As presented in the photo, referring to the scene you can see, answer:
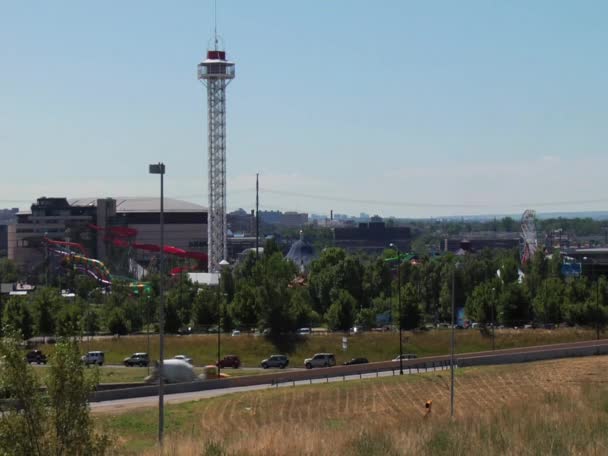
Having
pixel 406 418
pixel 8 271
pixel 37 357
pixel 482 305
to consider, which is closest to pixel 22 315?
pixel 37 357

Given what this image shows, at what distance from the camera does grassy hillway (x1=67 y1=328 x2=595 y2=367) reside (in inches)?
2901

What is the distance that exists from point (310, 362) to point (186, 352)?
421 inches

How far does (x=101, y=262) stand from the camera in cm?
13738

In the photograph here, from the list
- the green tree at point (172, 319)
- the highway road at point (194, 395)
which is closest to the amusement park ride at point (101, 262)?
the green tree at point (172, 319)

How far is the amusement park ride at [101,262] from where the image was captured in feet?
415

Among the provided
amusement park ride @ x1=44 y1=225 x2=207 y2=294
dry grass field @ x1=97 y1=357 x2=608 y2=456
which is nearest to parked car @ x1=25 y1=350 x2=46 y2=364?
dry grass field @ x1=97 y1=357 x2=608 y2=456

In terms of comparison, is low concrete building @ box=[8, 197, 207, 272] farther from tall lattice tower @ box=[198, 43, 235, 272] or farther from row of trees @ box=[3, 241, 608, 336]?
row of trees @ box=[3, 241, 608, 336]

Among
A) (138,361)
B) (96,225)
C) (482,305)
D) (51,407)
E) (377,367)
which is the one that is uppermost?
(96,225)

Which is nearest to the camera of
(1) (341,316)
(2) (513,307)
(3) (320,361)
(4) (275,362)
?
(3) (320,361)

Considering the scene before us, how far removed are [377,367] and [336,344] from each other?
518 inches

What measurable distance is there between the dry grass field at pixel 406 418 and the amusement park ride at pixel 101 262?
52870mm

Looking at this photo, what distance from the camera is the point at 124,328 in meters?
82.9

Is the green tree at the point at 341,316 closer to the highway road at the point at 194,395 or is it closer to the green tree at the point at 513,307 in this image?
the green tree at the point at 513,307

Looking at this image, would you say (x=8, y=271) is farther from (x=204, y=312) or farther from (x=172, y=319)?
(x=204, y=312)
